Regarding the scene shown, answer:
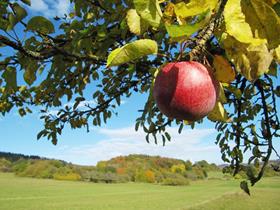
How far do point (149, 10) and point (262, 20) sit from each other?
255 mm

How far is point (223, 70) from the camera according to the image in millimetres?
1054

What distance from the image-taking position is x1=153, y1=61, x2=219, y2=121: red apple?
91 cm

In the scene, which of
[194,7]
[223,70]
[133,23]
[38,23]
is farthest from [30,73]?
[194,7]

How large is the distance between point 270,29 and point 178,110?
31 cm

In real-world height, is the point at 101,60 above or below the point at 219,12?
above

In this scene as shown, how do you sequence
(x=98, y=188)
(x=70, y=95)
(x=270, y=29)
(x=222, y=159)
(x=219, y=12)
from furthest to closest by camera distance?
(x=98, y=188) → (x=222, y=159) → (x=70, y=95) → (x=219, y=12) → (x=270, y=29)

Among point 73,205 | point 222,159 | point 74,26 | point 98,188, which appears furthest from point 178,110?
point 98,188

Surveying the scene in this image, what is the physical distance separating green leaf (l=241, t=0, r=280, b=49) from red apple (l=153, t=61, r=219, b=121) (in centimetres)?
19

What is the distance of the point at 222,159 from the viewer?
16.9ft

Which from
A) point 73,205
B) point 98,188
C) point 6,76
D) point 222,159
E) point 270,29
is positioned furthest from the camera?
point 98,188

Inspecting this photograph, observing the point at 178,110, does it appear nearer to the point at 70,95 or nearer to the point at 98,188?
the point at 70,95

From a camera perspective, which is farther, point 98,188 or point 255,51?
point 98,188

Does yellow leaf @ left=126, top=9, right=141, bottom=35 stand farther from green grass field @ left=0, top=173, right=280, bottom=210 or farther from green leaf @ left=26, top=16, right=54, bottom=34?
green grass field @ left=0, top=173, right=280, bottom=210

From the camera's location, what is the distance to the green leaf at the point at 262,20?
30.4 inches
